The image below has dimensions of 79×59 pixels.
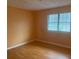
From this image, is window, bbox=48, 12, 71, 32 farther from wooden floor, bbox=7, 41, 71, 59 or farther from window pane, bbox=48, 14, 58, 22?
wooden floor, bbox=7, 41, 71, 59

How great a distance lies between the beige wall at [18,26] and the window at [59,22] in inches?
58.9

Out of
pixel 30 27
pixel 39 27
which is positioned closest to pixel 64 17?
pixel 39 27

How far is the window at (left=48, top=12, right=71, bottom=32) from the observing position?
15.8 feet

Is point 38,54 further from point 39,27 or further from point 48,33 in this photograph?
point 39,27

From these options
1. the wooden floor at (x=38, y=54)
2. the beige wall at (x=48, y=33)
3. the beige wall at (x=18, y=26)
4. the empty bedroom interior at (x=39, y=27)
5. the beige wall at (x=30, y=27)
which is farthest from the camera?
the beige wall at (x=48, y=33)

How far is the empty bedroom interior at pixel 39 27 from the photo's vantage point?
443 cm

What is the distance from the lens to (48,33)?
577 cm

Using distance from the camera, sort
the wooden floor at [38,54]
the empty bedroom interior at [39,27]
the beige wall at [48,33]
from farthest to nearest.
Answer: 1. the beige wall at [48,33]
2. the empty bedroom interior at [39,27]
3. the wooden floor at [38,54]

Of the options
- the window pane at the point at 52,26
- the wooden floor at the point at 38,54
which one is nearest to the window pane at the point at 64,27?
the window pane at the point at 52,26

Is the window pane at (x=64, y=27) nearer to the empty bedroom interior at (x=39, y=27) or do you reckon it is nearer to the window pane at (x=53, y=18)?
the empty bedroom interior at (x=39, y=27)

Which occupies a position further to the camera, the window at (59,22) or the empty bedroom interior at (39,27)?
the window at (59,22)

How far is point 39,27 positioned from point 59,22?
5.65 feet

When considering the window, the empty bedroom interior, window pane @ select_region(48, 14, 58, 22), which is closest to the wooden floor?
the empty bedroom interior
